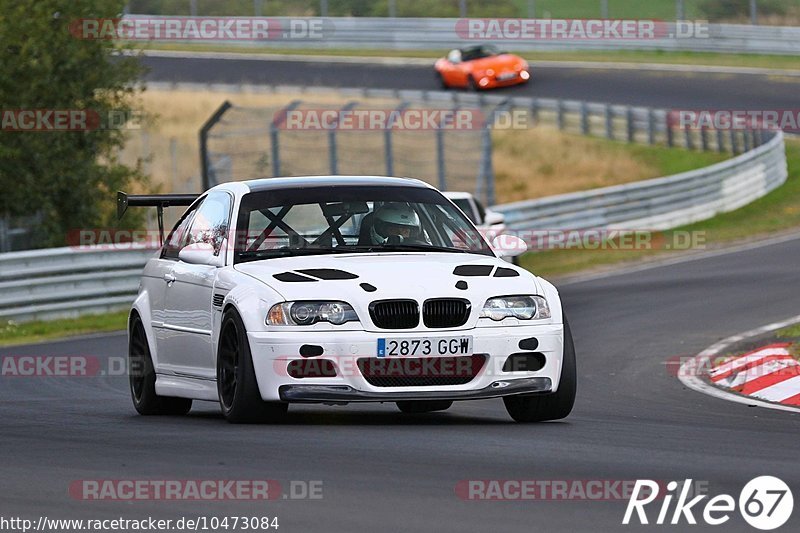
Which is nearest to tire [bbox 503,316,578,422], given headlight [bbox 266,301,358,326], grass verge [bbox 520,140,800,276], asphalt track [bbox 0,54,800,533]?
asphalt track [bbox 0,54,800,533]

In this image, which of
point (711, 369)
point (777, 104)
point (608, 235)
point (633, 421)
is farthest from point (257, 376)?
point (777, 104)

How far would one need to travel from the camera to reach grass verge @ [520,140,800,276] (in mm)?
25859

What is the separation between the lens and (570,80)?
49656 mm

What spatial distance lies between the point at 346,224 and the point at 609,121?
33669 mm

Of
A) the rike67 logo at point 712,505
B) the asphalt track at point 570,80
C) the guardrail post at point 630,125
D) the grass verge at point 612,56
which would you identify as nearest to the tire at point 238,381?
→ the rike67 logo at point 712,505

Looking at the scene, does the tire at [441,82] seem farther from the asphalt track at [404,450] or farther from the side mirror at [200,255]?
the side mirror at [200,255]

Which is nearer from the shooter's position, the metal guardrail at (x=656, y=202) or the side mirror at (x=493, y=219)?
the side mirror at (x=493, y=219)

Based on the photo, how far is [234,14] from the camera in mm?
56281

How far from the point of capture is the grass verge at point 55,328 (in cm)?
1955

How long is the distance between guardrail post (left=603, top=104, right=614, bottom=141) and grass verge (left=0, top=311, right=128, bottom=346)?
23.4m

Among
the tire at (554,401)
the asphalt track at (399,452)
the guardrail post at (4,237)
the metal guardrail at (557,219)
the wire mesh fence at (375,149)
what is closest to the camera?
the asphalt track at (399,452)

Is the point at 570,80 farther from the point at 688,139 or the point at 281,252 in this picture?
the point at 281,252

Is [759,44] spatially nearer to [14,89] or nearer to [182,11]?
[182,11]

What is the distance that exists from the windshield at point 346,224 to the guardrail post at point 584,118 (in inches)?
1327
